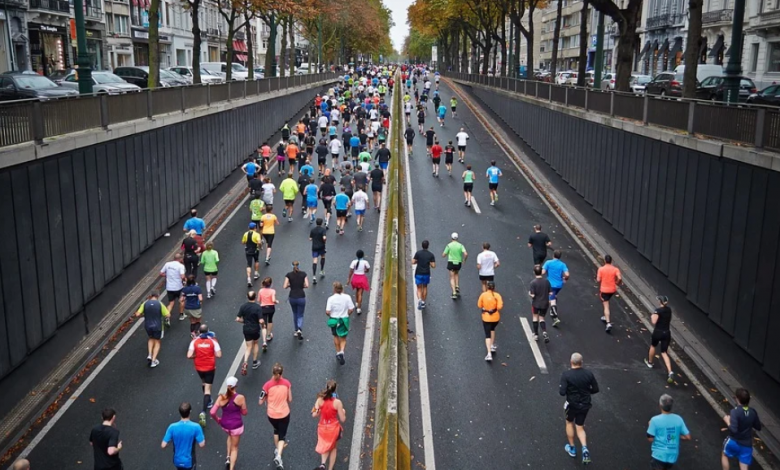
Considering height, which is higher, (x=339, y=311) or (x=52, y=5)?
(x=52, y=5)

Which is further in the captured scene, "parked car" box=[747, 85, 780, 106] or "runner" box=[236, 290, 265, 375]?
"parked car" box=[747, 85, 780, 106]

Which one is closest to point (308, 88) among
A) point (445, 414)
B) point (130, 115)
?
point (130, 115)

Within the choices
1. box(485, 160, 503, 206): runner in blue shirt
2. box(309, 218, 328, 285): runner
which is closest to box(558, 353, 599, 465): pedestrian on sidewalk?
box(309, 218, 328, 285): runner

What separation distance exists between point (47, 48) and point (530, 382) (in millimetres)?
Result: 45275

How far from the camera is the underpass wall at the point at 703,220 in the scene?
12.9 m

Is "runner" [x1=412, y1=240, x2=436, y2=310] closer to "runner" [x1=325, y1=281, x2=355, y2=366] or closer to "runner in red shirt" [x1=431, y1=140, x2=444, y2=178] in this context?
"runner" [x1=325, y1=281, x2=355, y2=366]

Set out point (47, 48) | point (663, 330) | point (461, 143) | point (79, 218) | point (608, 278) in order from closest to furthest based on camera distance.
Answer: point (663, 330), point (79, 218), point (608, 278), point (461, 143), point (47, 48)

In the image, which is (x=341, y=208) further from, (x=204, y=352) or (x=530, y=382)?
(x=204, y=352)

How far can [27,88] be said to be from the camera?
84.6 feet

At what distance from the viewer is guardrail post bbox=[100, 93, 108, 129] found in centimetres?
1708

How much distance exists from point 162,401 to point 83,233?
4562 millimetres

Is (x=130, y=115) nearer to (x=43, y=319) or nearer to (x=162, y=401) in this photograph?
(x=43, y=319)

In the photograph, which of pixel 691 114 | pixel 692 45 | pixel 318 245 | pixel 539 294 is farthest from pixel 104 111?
pixel 692 45

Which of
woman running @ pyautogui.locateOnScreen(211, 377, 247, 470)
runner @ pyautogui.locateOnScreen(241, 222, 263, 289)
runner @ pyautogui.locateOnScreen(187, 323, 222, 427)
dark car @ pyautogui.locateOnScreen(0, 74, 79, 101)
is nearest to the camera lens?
woman running @ pyautogui.locateOnScreen(211, 377, 247, 470)
